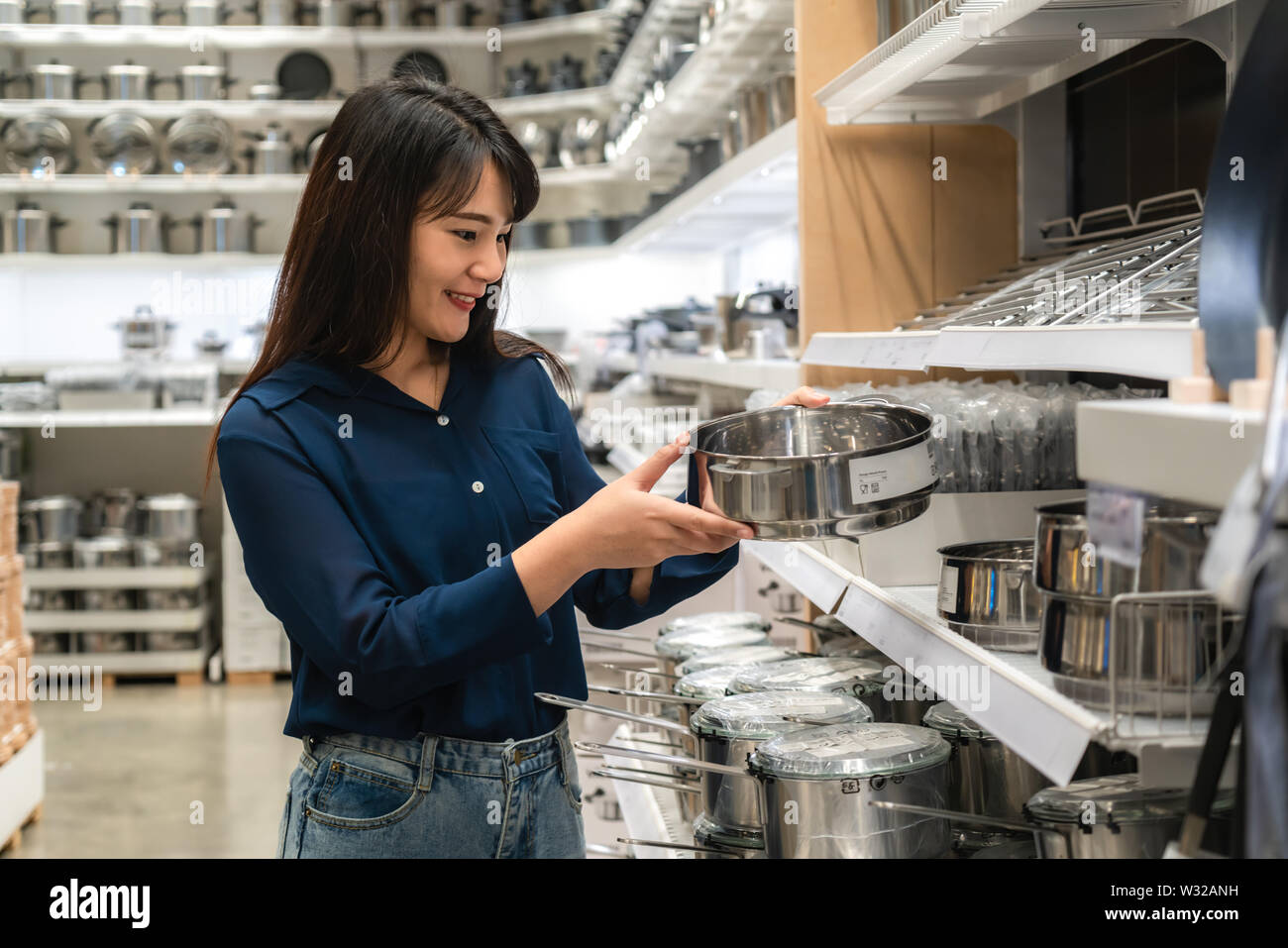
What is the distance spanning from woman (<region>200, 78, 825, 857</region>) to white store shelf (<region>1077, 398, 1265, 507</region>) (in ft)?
1.46

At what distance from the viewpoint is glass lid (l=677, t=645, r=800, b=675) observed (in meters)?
2.11

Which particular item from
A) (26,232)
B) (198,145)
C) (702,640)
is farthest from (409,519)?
A: (26,232)

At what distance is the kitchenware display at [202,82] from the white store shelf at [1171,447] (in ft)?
22.8

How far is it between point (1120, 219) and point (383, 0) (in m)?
6.15

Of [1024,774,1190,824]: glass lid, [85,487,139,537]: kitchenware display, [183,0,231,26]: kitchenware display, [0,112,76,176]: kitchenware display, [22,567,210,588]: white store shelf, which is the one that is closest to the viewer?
[1024,774,1190,824]: glass lid

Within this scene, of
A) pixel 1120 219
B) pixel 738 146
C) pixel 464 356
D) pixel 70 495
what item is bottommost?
pixel 70 495

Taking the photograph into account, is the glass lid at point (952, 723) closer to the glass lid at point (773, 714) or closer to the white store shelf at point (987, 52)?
the glass lid at point (773, 714)

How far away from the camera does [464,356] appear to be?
159 cm

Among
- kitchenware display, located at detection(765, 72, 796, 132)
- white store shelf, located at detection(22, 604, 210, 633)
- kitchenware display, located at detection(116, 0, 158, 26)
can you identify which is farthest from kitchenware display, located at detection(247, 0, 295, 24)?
kitchenware display, located at detection(765, 72, 796, 132)

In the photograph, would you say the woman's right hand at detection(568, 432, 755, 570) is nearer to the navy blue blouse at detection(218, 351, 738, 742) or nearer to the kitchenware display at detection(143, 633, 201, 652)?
the navy blue blouse at detection(218, 351, 738, 742)

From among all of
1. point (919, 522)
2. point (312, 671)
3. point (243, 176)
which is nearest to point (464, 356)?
point (312, 671)

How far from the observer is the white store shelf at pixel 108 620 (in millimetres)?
5633

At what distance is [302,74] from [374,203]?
6.54 metres

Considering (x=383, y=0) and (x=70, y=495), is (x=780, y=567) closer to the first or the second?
(x=70, y=495)
